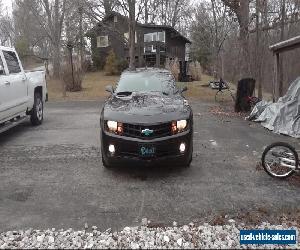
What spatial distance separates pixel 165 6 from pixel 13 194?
4787cm

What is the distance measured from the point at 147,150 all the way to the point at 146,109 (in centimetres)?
75

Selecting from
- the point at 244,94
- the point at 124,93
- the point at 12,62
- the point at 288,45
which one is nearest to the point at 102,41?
the point at 244,94

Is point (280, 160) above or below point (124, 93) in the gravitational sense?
below

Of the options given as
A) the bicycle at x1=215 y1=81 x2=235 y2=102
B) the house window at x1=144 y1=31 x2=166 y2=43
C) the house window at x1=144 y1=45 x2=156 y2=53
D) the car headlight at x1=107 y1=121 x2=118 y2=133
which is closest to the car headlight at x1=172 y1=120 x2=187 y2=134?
the car headlight at x1=107 y1=121 x2=118 y2=133

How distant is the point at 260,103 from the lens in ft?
39.7

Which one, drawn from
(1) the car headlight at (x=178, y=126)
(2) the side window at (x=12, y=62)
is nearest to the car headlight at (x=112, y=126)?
(1) the car headlight at (x=178, y=126)

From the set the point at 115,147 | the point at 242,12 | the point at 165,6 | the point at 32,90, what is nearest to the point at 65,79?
the point at 242,12

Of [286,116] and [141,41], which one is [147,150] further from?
[141,41]

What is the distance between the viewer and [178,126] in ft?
19.3

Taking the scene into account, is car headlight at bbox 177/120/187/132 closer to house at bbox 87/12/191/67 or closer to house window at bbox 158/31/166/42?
house at bbox 87/12/191/67

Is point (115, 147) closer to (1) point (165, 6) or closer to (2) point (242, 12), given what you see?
(2) point (242, 12)

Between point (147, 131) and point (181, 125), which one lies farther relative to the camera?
point (181, 125)

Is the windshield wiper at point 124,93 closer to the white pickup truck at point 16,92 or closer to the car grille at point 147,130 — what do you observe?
the car grille at point 147,130

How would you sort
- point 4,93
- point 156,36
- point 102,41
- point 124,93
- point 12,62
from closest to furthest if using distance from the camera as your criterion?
point 124,93 < point 4,93 < point 12,62 < point 156,36 < point 102,41
